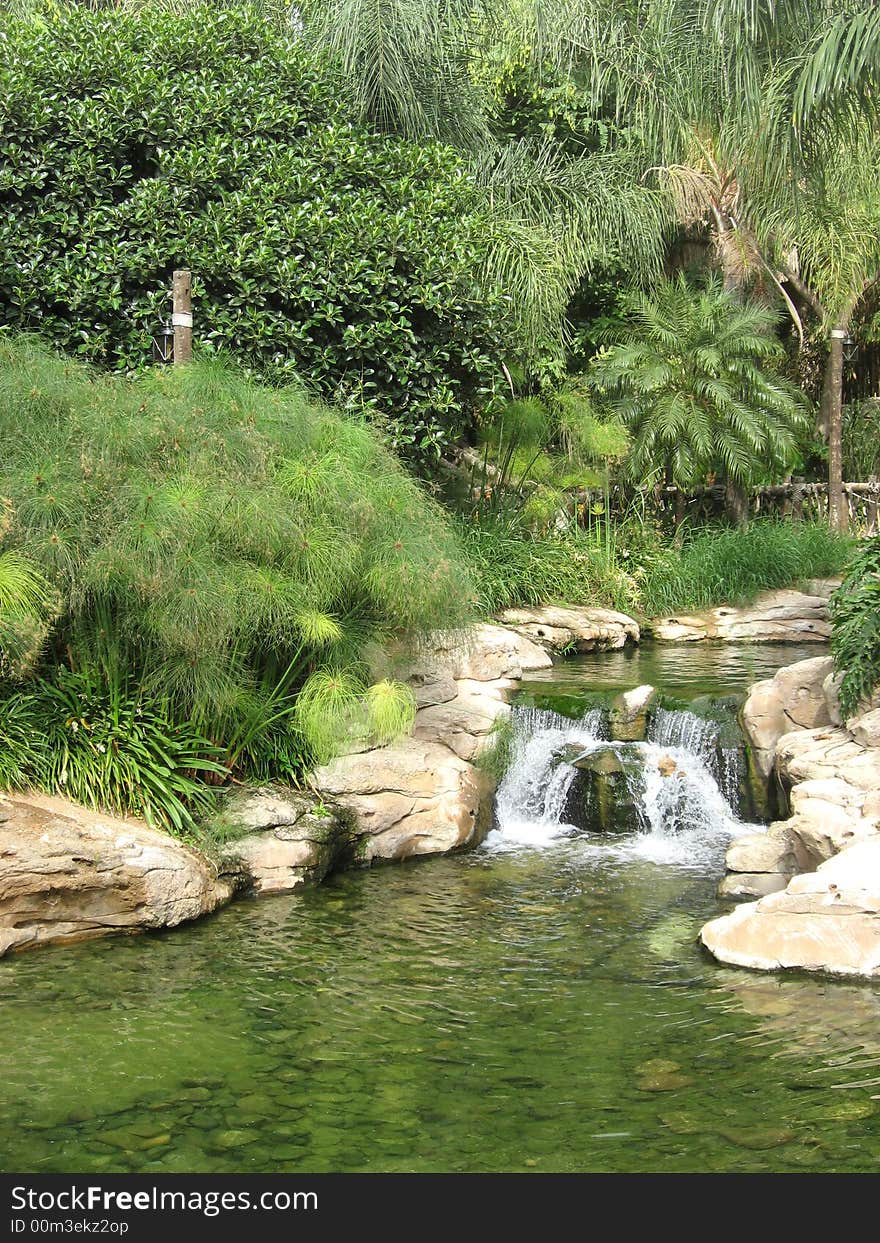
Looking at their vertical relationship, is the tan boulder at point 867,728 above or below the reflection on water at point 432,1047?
above

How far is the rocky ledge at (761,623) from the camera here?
1471 cm

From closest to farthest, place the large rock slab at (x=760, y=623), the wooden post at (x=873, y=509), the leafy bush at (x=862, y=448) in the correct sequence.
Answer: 1. the large rock slab at (x=760, y=623)
2. the wooden post at (x=873, y=509)
3. the leafy bush at (x=862, y=448)

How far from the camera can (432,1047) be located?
5395 millimetres

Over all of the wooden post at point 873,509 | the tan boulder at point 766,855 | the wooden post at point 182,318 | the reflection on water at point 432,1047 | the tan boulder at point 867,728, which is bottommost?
the reflection on water at point 432,1047

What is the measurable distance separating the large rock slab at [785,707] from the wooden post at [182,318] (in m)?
4.86

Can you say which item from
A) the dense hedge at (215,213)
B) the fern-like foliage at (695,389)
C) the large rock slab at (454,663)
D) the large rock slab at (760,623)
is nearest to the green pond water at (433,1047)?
the large rock slab at (454,663)

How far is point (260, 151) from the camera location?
11.0 metres

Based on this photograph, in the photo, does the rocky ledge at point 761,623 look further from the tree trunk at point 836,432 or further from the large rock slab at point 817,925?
the large rock slab at point 817,925

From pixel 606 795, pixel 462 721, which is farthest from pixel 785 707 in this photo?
pixel 462 721

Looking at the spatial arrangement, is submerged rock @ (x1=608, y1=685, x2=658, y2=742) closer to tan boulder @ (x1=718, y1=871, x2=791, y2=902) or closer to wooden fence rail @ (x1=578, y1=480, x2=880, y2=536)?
tan boulder @ (x1=718, y1=871, x2=791, y2=902)

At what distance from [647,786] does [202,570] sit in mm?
3813

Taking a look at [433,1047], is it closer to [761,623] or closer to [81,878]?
[81,878]
